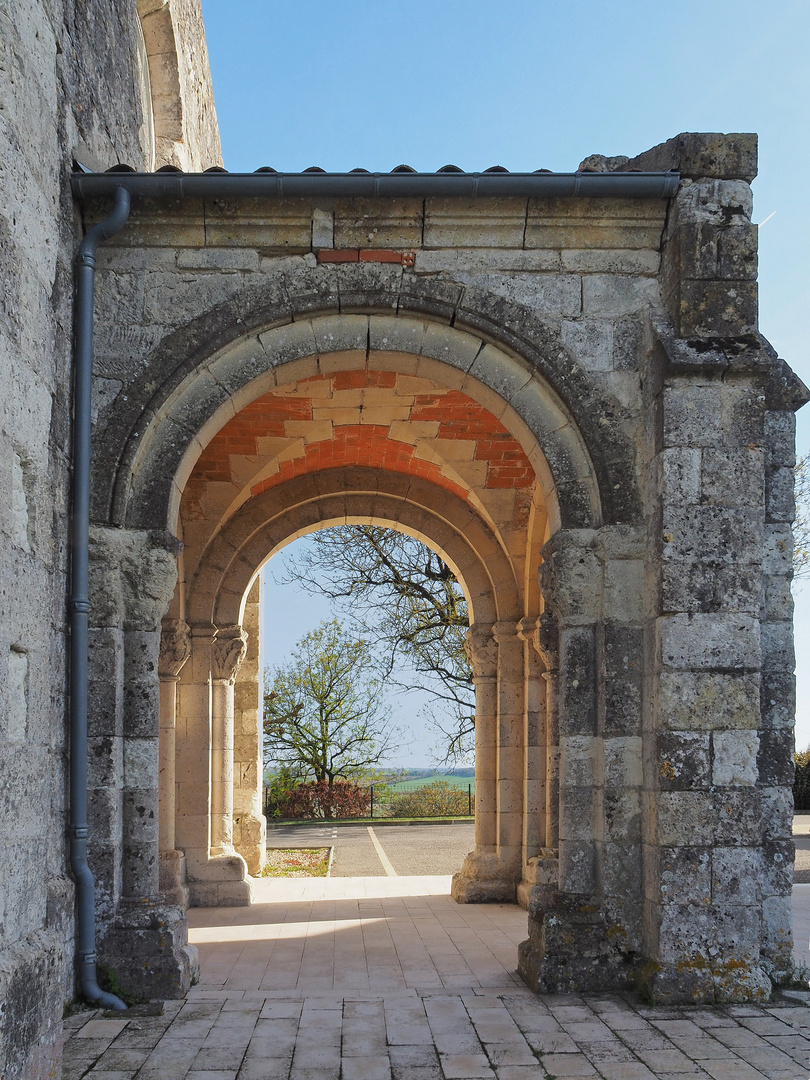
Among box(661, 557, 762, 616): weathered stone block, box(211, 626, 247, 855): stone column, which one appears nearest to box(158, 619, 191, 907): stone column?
Result: box(211, 626, 247, 855): stone column

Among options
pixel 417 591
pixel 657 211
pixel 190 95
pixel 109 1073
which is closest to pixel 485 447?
pixel 657 211

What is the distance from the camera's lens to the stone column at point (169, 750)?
6.93m

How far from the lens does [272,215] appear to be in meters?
4.94

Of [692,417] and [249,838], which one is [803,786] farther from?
[692,417]

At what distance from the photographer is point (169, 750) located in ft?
23.5

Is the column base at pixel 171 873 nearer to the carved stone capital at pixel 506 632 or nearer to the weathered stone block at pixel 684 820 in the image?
the carved stone capital at pixel 506 632

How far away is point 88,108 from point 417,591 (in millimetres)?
9985

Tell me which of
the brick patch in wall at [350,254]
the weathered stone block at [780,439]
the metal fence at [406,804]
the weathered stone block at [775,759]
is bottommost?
the metal fence at [406,804]

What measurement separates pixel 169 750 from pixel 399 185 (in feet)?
14.5

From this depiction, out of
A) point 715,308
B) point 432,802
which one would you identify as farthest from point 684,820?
point 432,802

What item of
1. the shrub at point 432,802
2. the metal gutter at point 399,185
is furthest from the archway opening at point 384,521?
the shrub at point 432,802

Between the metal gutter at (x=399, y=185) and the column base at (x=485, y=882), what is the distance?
513 centimetres

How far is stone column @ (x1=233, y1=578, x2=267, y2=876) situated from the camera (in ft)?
28.9

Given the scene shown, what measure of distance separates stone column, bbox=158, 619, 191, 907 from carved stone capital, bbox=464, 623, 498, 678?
7.68 feet
